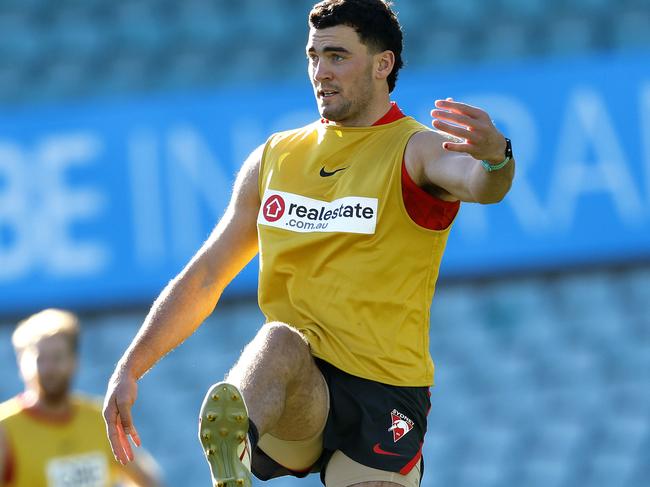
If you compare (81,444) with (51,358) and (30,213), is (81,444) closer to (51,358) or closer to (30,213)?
(51,358)

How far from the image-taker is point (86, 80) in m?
7.92

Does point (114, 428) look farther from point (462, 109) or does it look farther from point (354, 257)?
point (462, 109)

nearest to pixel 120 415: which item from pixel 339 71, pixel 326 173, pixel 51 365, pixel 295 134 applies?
pixel 326 173

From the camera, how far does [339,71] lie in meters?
3.80

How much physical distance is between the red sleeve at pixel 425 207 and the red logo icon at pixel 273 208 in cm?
32

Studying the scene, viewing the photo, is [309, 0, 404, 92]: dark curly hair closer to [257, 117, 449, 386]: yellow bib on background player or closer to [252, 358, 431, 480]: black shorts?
[257, 117, 449, 386]: yellow bib on background player

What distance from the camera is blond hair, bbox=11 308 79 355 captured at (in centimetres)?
568

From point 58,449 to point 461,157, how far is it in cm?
268

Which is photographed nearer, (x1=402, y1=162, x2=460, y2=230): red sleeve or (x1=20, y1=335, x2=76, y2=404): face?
(x1=402, y1=162, x2=460, y2=230): red sleeve

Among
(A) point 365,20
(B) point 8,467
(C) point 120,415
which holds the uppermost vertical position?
(A) point 365,20

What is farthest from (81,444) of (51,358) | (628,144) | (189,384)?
(628,144)

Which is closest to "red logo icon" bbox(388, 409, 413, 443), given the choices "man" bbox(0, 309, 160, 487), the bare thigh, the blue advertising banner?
the bare thigh

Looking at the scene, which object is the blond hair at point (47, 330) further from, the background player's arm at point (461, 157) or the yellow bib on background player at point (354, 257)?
the background player's arm at point (461, 157)

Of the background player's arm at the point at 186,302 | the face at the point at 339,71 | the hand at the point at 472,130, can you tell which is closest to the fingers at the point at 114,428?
the background player's arm at the point at 186,302
